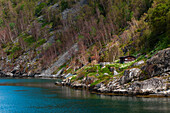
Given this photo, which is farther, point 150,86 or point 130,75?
point 130,75

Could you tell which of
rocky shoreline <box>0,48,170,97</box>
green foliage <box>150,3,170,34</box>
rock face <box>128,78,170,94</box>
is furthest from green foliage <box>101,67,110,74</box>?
green foliage <box>150,3,170,34</box>

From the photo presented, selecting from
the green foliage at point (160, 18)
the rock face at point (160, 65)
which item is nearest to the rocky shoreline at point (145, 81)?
the rock face at point (160, 65)

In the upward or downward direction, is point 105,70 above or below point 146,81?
above

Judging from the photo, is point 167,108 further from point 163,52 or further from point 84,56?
point 84,56

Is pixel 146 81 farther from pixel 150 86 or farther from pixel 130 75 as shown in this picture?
pixel 130 75

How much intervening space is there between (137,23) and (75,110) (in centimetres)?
12190

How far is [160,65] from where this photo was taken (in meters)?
76.7

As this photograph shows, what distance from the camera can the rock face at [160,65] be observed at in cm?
7531

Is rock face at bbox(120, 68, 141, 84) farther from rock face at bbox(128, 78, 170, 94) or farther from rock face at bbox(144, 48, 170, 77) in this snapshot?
rock face at bbox(128, 78, 170, 94)

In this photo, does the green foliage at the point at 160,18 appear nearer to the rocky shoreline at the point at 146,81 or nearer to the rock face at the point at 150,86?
the rocky shoreline at the point at 146,81

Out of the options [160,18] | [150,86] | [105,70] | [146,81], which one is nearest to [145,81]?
[146,81]

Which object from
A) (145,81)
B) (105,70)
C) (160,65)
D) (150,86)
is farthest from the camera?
(105,70)

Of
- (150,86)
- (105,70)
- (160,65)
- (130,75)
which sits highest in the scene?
(160,65)

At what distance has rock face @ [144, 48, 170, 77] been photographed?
75.3 metres
